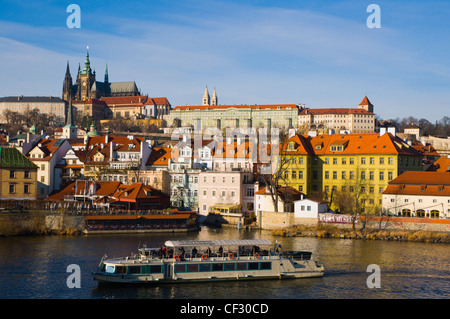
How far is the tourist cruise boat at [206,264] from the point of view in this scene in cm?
3428

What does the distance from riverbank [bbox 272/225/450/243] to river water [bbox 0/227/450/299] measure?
1.62 meters

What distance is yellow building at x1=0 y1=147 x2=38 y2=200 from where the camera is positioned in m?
59.2

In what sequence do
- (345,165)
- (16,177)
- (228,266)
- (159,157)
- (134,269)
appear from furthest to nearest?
(159,157), (345,165), (16,177), (228,266), (134,269)

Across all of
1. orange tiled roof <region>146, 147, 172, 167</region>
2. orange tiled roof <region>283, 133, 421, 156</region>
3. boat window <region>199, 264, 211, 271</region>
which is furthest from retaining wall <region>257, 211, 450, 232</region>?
A: boat window <region>199, 264, 211, 271</region>

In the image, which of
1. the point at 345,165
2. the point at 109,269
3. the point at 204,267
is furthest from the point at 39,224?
the point at 345,165

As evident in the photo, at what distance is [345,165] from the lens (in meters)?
66.5

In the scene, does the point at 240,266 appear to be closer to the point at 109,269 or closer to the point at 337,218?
the point at 109,269

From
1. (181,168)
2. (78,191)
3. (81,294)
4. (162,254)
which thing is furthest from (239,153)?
(81,294)

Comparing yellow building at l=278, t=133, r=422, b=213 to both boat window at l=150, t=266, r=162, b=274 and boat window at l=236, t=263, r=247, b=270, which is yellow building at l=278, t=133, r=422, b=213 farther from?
boat window at l=150, t=266, r=162, b=274

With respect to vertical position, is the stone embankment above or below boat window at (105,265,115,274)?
above

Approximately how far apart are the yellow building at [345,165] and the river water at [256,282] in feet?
44.3

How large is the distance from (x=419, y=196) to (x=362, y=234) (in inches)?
293

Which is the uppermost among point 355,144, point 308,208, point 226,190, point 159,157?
point 355,144
